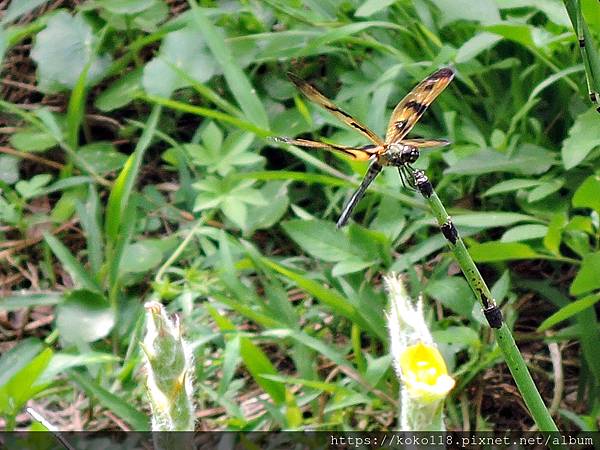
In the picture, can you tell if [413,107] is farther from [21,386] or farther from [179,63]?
[179,63]

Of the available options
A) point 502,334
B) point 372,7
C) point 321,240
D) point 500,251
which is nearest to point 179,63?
point 372,7

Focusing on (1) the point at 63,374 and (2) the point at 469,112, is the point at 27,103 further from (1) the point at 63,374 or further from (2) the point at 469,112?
(2) the point at 469,112

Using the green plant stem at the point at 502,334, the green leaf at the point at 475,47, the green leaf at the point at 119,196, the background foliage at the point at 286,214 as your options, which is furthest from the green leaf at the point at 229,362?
the green plant stem at the point at 502,334

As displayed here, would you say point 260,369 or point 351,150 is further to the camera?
point 260,369

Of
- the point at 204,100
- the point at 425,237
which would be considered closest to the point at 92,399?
the point at 425,237

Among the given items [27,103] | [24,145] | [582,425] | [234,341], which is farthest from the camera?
[27,103]

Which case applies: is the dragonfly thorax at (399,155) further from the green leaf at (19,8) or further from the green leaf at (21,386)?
the green leaf at (19,8)

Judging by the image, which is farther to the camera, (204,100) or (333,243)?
(204,100)
